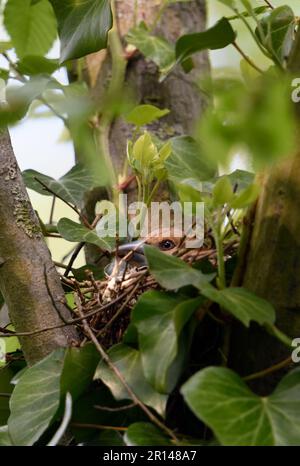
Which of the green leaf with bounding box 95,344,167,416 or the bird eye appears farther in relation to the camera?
the bird eye

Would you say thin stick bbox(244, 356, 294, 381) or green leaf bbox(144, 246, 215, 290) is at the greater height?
green leaf bbox(144, 246, 215, 290)

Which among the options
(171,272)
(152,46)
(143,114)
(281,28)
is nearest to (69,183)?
(143,114)

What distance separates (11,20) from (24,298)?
3.11ft

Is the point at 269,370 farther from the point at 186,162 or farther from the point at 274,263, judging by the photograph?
the point at 186,162

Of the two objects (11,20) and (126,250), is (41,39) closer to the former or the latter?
(11,20)

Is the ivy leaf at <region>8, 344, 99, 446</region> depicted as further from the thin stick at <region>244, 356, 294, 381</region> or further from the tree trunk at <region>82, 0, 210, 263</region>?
the tree trunk at <region>82, 0, 210, 263</region>

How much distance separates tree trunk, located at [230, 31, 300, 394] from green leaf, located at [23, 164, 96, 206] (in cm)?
72

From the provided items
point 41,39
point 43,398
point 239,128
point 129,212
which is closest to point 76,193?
point 129,212

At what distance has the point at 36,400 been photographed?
110 centimetres

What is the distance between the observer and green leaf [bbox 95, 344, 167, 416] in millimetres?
1021

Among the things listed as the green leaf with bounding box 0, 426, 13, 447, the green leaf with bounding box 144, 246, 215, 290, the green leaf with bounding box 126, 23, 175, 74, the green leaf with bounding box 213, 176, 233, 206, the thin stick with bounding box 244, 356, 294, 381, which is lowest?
the green leaf with bounding box 0, 426, 13, 447

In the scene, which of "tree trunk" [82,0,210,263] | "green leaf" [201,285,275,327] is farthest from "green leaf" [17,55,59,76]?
"green leaf" [201,285,275,327]

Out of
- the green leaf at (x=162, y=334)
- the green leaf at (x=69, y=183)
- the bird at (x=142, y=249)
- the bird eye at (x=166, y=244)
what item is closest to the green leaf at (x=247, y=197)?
the green leaf at (x=162, y=334)

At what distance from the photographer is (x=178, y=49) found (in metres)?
1.14
